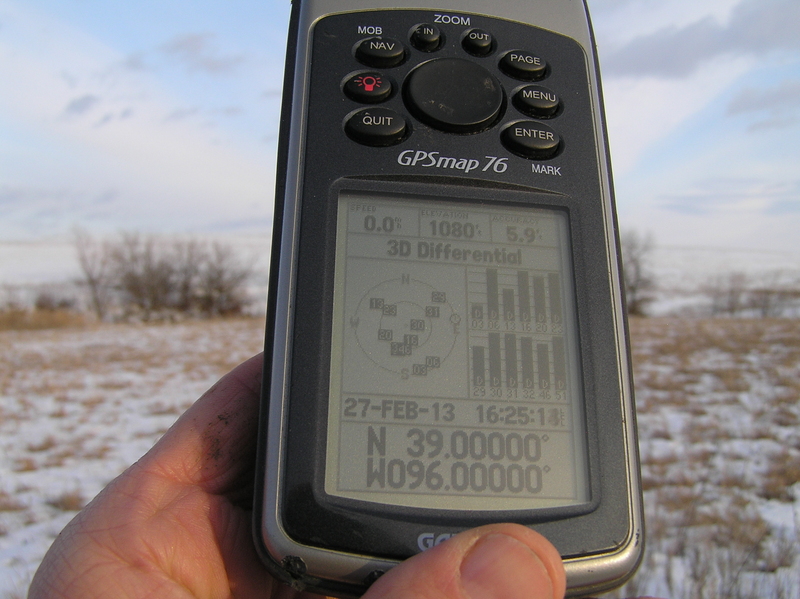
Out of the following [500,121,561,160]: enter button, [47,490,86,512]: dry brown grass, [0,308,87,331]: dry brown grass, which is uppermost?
[0,308,87,331]: dry brown grass

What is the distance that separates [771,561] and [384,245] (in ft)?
10.1

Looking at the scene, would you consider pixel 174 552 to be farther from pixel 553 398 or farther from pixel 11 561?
→ pixel 11 561

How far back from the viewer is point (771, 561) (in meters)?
3.28

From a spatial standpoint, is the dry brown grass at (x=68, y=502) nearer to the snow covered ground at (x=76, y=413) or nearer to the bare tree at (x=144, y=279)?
the snow covered ground at (x=76, y=413)

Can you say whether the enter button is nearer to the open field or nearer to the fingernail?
the fingernail

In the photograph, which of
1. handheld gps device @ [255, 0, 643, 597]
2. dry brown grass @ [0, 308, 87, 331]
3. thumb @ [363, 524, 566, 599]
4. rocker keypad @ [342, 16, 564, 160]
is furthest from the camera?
dry brown grass @ [0, 308, 87, 331]

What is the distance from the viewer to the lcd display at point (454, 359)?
143 cm

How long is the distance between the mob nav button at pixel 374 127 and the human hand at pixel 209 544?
27.6 inches

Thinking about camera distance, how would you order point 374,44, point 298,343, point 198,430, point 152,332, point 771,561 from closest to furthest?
point 298,343 < point 198,430 < point 374,44 < point 771,561 < point 152,332

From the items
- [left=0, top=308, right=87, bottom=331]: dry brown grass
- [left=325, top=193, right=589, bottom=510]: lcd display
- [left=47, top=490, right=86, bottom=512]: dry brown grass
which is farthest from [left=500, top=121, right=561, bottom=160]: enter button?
[left=0, top=308, right=87, bottom=331]: dry brown grass

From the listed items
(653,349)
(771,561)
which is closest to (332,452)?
(771,561)

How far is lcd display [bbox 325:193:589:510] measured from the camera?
1432 millimetres

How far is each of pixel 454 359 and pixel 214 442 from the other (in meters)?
0.67

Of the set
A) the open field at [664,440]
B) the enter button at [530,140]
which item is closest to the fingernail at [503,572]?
the enter button at [530,140]
